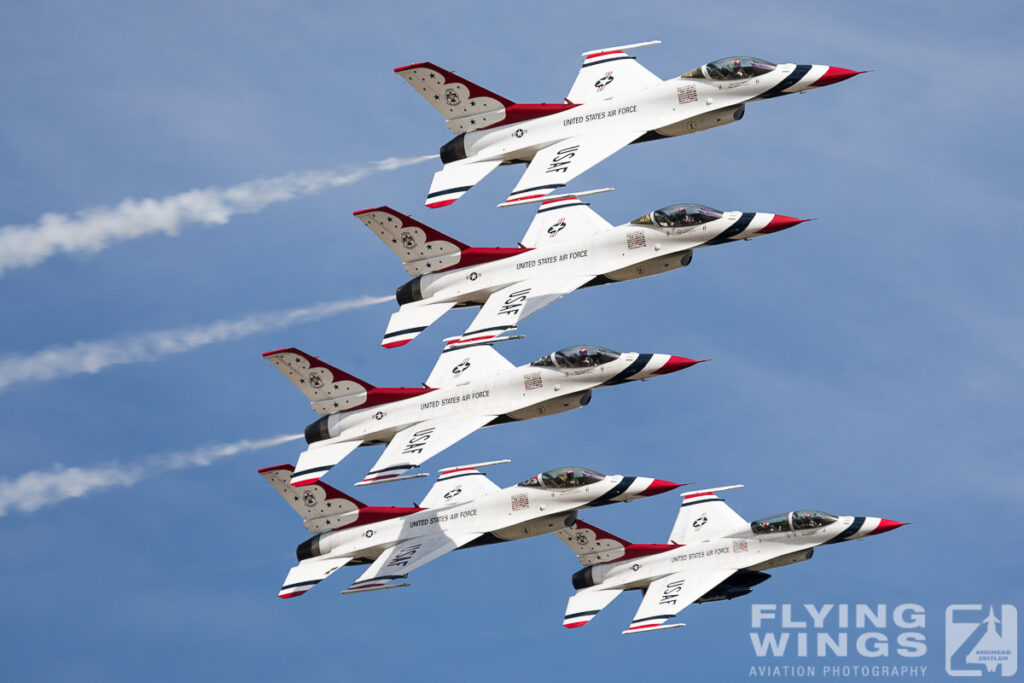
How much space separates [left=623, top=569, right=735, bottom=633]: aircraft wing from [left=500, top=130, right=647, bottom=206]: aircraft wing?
13.6 meters

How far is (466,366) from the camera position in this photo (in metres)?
88.2

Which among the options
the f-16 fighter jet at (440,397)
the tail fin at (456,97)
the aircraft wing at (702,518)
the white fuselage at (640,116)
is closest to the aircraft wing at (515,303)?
the f-16 fighter jet at (440,397)

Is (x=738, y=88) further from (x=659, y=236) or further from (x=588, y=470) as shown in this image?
(x=588, y=470)

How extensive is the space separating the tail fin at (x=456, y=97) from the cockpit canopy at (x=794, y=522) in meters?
16.7

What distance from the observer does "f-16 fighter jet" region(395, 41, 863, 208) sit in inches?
3455

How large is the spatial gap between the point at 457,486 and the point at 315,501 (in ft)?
16.0

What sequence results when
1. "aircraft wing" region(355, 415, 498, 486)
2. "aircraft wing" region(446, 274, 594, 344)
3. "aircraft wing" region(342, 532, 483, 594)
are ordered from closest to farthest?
"aircraft wing" region(355, 415, 498, 486)
"aircraft wing" region(342, 532, 483, 594)
"aircraft wing" region(446, 274, 594, 344)

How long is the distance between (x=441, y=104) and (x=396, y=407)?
1092 centimetres

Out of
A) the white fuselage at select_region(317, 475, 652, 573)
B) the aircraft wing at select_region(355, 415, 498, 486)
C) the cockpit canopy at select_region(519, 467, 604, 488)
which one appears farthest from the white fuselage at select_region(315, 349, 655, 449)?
the white fuselage at select_region(317, 475, 652, 573)

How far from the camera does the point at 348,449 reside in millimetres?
87875

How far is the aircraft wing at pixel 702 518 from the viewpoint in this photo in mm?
87938

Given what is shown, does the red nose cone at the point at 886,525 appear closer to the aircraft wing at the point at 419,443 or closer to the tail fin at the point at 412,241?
the aircraft wing at the point at 419,443

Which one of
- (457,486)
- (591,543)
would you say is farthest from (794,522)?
(457,486)

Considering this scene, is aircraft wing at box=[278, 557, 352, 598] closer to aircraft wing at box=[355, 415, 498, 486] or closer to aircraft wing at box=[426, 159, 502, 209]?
aircraft wing at box=[355, 415, 498, 486]
